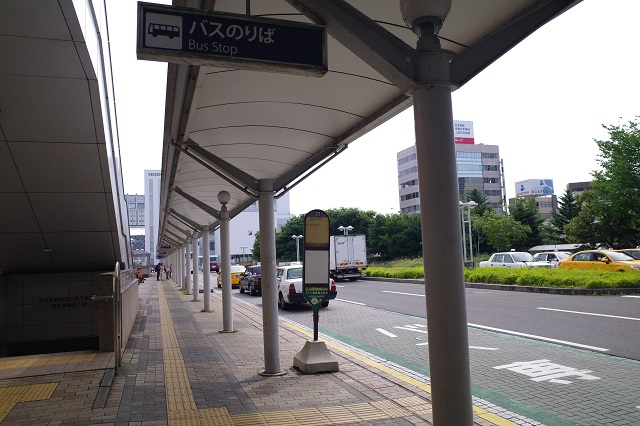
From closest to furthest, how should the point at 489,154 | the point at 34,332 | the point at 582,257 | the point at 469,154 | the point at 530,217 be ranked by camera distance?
the point at 34,332 < the point at 582,257 < the point at 530,217 < the point at 469,154 < the point at 489,154

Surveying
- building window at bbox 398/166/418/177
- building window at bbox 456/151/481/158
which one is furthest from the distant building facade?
building window at bbox 398/166/418/177

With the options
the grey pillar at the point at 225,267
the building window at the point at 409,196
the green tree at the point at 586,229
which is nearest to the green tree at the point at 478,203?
the green tree at the point at 586,229

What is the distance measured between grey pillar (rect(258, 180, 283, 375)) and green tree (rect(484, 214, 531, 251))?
4924 centimetres

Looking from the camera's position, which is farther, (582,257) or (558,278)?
(582,257)

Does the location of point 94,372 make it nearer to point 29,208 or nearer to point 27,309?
point 29,208

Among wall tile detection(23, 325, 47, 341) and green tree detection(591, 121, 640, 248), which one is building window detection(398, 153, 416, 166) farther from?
wall tile detection(23, 325, 47, 341)

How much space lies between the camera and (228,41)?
137 inches

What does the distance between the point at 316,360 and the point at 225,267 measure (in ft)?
17.8

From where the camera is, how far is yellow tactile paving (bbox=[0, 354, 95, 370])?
25.9 feet

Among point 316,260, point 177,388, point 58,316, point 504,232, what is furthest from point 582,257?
point 504,232

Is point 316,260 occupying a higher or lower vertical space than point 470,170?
lower

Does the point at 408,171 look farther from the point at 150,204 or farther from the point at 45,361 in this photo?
the point at 45,361

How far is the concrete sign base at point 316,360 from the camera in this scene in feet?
23.8

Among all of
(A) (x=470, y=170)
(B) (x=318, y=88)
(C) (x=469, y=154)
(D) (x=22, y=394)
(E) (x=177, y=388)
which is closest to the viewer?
(B) (x=318, y=88)
